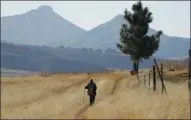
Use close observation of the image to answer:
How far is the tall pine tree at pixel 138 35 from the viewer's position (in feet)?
211

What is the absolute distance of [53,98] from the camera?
43.6m

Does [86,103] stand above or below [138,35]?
below

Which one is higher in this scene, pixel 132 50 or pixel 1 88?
pixel 132 50

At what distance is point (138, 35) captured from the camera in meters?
64.7

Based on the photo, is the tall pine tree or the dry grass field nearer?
the dry grass field

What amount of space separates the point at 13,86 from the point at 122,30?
59.9ft

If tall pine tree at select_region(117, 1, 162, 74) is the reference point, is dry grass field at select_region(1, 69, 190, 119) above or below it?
below

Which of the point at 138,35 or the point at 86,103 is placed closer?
the point at 86,103

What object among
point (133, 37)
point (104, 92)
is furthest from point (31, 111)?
point (133, 37)

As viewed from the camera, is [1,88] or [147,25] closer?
[1,88]

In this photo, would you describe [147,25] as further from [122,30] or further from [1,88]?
[1,88]

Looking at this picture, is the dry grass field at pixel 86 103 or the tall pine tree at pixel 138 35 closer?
the dry grass field at pixel 86 103

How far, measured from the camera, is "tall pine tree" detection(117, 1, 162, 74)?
64.4 metres

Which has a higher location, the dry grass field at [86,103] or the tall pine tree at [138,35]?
the tall pine tree at [138,35]
